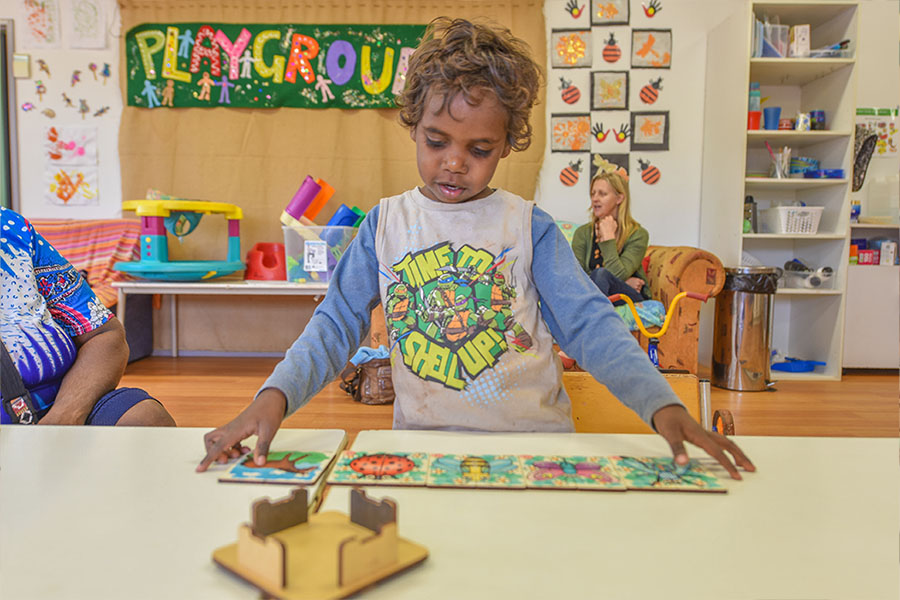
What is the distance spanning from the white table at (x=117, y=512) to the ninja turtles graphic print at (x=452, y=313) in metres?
0.26

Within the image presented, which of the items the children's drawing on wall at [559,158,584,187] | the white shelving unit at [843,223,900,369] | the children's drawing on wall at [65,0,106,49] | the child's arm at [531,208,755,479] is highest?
the children's drawing on wall at [65,0,106,49]

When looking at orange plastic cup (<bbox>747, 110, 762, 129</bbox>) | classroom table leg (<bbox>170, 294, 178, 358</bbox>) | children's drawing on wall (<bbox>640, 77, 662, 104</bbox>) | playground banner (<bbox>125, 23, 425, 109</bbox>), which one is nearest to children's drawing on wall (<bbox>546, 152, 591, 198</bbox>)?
children's drawing on wall (<bbox>640, 77, 662, 104</bbox>)

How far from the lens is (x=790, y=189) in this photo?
3615 millimetres

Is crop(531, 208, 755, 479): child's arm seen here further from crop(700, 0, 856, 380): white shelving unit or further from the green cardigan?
crop(700, 0, 856, 380): white shelving unit

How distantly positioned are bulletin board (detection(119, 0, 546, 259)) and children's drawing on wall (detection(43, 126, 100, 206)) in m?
0.21

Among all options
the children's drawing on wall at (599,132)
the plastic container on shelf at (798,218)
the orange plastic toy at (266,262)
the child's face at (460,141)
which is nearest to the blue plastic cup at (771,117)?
the plastic container on shelf at (798,218)

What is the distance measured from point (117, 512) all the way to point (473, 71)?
2.28 feet

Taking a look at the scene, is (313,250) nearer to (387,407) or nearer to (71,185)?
(387,407)

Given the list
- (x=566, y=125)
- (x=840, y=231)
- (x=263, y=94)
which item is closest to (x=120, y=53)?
(x=263, y=94)

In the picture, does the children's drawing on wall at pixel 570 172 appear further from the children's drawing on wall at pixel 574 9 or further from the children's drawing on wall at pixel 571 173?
the children's drawing on wall at pixel 574 9

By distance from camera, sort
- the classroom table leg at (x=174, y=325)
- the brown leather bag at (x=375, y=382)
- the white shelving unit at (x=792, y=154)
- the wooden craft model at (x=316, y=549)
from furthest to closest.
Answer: the classroom table leg at (x=174, y=325), the white shelving unit at (x=792, y=154), the brown leather bag at (x=375, y=382), the wooden craft model at (x=316, y=549)

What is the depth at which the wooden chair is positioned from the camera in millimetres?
1123

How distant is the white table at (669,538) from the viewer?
39 centimetres

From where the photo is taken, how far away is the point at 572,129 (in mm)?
3678
